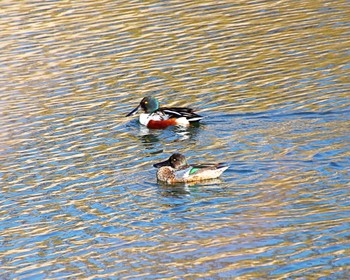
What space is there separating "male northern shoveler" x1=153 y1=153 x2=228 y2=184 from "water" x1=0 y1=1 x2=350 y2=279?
0.11 m

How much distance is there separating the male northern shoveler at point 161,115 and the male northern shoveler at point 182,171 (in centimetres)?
220

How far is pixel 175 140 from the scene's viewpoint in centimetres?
1508

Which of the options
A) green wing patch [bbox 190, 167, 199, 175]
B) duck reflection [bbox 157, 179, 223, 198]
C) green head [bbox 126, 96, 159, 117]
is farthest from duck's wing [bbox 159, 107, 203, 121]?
green wing patch [bbox 190, 167, 199, 175]

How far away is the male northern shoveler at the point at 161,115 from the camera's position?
601 inches

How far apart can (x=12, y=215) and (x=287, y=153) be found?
3593mm

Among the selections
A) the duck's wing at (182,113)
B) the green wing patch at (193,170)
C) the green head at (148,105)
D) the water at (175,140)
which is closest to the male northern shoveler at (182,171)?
the green wing patch at (193,170)

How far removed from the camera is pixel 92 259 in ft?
33.9

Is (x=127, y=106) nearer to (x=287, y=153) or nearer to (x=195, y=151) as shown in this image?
(x=195, y=151)

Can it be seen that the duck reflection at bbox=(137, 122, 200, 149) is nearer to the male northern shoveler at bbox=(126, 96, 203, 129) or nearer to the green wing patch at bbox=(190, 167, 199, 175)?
the male northern shoveler at bbox=(126, 96, 203, 129)

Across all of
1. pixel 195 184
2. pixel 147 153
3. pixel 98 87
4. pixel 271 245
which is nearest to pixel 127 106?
pixel 98 87

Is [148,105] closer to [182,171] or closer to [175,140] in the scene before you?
[175,140]

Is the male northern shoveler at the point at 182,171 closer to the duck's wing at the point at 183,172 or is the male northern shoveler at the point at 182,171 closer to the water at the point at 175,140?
the duck's wing at the point at 183,172

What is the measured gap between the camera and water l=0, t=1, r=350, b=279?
10195 mm

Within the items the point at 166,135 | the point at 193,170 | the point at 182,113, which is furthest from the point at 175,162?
the point at 166,135
